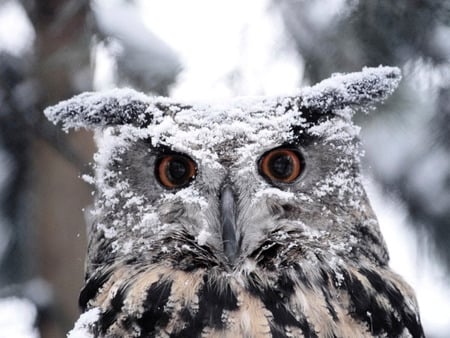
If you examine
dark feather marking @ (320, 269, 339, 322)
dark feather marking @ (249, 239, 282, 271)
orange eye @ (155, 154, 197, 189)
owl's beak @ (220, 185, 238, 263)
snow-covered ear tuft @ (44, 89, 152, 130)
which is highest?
snow-covered ear tuft @ (44, 89, 152, 130)

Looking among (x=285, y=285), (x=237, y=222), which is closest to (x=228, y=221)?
(x=237, y=222)

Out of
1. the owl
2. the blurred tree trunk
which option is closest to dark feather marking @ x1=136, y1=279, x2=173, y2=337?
the owl

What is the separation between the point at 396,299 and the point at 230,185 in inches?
16.6

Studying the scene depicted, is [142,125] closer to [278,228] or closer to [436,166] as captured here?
[278,228]

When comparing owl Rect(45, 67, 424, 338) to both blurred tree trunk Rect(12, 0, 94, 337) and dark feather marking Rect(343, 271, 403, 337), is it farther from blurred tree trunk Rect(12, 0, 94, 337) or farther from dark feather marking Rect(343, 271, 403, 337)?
blurred tree trunk Rect(12, 0, 94, 337)

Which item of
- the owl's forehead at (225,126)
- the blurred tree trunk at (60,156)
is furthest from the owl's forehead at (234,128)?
the blurred tree trunk at (60,156)

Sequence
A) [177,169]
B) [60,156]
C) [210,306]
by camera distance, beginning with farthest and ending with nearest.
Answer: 1. [60,156]
2. [177,169]
3. [210,306]

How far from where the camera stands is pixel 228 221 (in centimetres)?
153

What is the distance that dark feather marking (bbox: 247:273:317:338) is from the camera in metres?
1.39

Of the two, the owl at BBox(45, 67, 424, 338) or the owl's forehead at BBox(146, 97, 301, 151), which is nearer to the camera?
the owl at BBox(45, 67, 424, 338)

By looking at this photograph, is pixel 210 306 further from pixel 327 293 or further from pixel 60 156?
pixel 60 156

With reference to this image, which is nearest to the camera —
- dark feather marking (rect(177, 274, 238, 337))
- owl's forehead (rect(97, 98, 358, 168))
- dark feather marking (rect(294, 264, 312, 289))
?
dark feather marking (rect(177, 274, 238, 337))

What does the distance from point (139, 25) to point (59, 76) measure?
337mm

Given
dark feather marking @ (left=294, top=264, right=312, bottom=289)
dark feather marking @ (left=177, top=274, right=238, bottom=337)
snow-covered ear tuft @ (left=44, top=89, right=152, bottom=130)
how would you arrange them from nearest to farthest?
dark feather marking @ (left=177, top=274, right=238, bottom=337) → dark feather marking @ (left=294, top=264, right=312, bottom=289) → snow-covered ear tuft @ (left=44, top=89, right=152, bottom=130)
